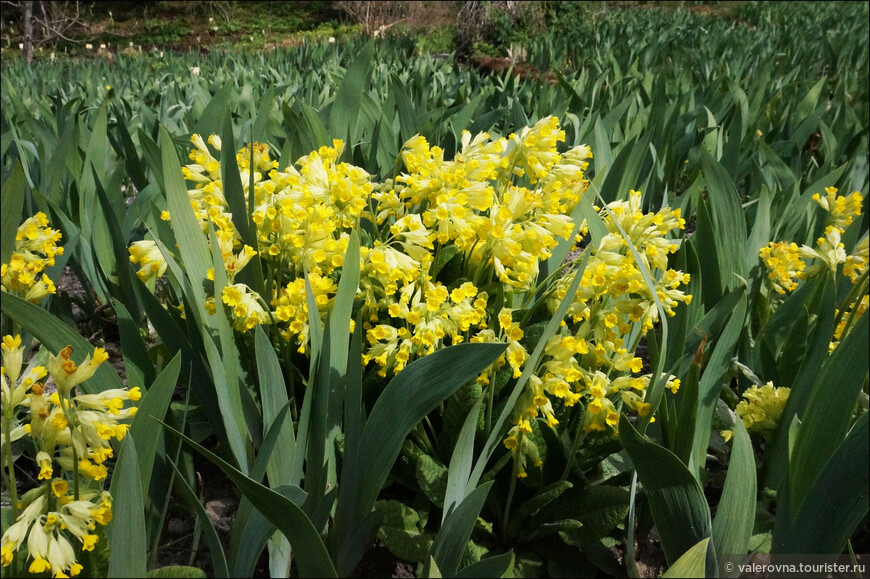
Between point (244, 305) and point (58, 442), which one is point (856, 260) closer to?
point (244, 305)

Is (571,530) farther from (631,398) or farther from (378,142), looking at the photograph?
(378,142)

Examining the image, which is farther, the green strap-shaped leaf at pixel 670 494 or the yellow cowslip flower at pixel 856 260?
the yellow cowslip flower at pixel 856 260

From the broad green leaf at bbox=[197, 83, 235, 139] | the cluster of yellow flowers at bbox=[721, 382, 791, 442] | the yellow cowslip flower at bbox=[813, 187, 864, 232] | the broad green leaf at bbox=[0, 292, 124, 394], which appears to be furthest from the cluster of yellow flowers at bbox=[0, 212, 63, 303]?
the yellow cowslip flower at bbox=[813, 187, 864, 232]

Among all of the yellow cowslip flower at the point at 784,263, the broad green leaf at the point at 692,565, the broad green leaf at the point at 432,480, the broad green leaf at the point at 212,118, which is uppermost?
the broad green leaf at the point at 212,118

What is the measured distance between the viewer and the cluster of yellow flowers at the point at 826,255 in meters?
1.30

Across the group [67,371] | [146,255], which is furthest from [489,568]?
[146,255]

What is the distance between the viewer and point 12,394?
82 cm

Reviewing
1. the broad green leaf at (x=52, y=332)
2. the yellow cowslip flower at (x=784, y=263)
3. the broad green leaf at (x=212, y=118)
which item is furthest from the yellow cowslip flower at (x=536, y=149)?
the broad green leaf at (x=212, y=118)

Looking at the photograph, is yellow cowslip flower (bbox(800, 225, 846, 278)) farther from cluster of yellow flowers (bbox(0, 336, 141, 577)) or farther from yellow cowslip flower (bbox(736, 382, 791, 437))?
cluster of yellow flowers (bbox(0, 336, 141, 577))

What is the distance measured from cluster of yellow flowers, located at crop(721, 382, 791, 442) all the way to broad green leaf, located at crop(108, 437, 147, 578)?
106cm

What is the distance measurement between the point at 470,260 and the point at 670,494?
595 millimetres

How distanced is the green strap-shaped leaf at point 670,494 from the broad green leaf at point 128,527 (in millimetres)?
647

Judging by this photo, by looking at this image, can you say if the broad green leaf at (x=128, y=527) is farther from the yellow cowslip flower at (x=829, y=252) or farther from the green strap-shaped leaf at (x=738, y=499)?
the yellow cowslip flower at (x=829, y=252)

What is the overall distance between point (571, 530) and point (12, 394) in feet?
3.05
